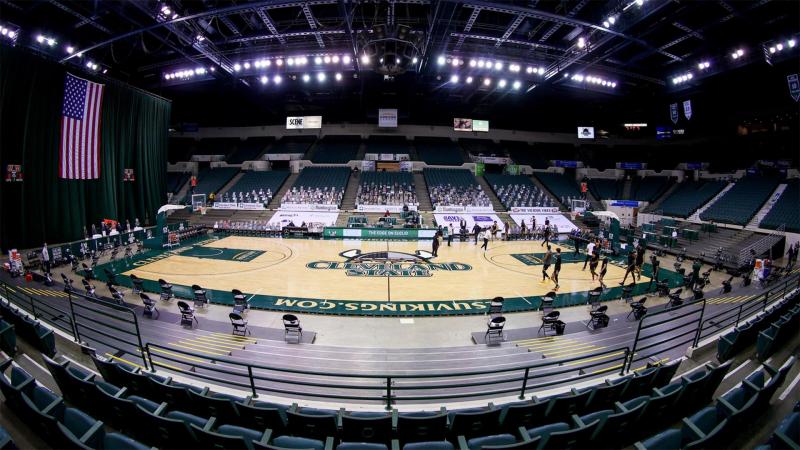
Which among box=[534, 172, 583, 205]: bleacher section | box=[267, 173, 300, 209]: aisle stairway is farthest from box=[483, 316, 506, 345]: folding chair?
box=[534, 172, 583, 205]: bleacher section

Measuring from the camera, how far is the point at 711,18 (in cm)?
1625

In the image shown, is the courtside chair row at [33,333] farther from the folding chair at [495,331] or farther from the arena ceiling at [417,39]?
the arena ceiling at [417,39]

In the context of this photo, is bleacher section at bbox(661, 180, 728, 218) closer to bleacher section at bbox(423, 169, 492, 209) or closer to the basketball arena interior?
the basketball arena interior

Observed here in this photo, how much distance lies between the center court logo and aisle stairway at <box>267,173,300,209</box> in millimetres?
13474

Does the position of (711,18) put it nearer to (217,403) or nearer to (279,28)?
(279,28)

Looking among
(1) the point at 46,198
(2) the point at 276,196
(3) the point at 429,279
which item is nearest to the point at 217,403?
(3) the point at 429,279

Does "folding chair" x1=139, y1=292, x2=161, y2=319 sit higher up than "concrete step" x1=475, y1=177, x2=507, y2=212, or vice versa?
"concrete step" x1=475, y1=177, x2=507, y2=212

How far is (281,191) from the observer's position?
30.6 meters

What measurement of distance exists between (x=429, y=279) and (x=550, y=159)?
1243 inches

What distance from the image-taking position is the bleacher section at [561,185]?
106ft

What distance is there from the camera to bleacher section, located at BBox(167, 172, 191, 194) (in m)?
33.8

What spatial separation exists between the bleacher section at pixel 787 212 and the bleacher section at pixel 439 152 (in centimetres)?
2317

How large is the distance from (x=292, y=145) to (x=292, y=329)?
31931mm

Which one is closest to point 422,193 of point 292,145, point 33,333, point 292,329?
point 292,145
